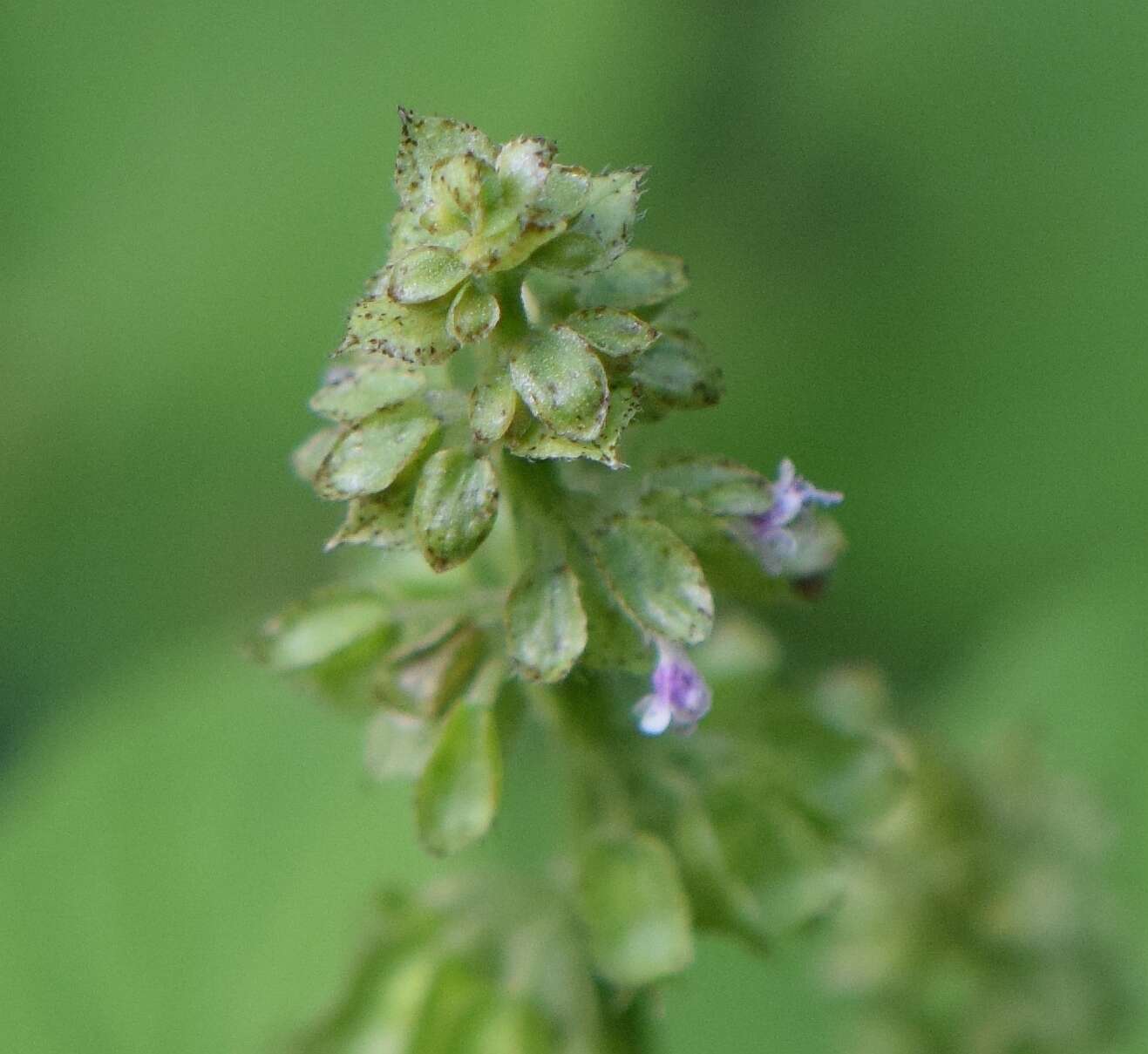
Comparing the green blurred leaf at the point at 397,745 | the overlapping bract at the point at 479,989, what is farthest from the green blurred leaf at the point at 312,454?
the overlapping bract at the point at 479,989

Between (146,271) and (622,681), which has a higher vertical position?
(146,271)

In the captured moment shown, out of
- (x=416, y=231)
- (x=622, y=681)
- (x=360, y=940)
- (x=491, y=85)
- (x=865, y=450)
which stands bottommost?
(x=360, y=940)

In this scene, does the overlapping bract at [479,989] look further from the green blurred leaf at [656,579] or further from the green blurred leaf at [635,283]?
the green blurred leaf at [635,283]

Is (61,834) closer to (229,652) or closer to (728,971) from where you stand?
(229,652)

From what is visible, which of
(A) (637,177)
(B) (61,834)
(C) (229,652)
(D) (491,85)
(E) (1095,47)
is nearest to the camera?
(A) (637,177)

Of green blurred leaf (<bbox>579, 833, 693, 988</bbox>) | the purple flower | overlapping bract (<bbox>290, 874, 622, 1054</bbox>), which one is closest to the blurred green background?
overlapping bract (<bbox>290, 874, 622, 1054</bbox>)

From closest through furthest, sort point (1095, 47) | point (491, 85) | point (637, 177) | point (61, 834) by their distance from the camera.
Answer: point (637, 177), point (61, 834), point (491, 85), point (1095, 47)

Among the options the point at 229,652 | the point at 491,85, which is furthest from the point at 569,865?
the point at 491,85
